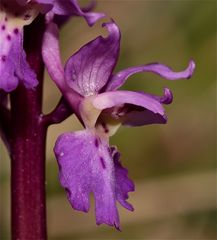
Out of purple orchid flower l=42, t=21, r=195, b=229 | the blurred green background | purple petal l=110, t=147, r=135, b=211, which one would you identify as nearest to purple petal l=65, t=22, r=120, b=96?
purple orchid flower l=42, t=21, r=195, b=229

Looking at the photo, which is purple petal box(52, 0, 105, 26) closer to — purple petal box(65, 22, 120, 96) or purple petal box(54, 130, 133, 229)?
purple petal box(65, 22, 120, 96)

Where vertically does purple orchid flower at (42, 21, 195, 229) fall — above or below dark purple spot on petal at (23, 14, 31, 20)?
below

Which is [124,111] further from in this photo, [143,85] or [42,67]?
[143,85]

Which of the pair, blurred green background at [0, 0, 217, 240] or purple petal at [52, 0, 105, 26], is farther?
blurred green background at [0, 0, 217, 240]

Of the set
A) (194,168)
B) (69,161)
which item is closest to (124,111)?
(69,161)

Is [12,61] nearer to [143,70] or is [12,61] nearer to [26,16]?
[26,16]

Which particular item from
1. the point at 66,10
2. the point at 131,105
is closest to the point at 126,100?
the point at 131,105

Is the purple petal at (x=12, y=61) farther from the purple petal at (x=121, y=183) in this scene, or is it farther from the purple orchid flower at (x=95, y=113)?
the purple petal at (x=121, y=183)
